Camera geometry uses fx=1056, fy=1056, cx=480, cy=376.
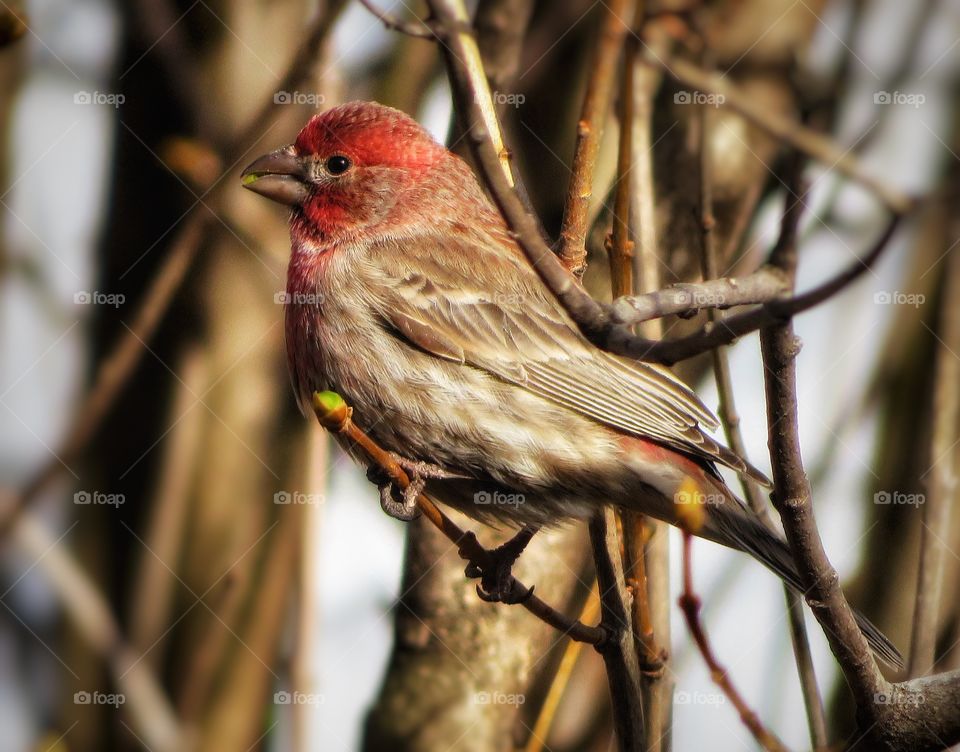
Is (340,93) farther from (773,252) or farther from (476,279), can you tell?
(773,252)

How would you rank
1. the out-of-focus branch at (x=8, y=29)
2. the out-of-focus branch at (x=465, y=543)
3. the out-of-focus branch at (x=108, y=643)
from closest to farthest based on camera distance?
the out-of-focus branch at (x=8, y=29)
the out-of-focus branch at (x=465, y=543)
the out-of-focus branch at (x=108, y=643)

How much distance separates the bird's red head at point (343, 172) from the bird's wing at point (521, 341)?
1.01 feet

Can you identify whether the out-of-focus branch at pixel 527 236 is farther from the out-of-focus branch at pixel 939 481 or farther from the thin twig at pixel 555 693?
the out-of-focus branch at pixel 939 481

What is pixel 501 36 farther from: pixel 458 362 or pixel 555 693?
pixel 555 693

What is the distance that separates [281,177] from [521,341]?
1.37m

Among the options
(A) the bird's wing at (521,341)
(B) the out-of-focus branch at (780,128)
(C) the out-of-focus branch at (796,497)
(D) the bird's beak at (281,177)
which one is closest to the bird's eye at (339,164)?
(D) the bird's beak at (281,177)

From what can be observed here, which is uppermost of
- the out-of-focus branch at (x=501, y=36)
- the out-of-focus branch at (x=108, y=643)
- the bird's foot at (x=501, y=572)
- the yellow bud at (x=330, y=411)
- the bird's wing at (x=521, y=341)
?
the out-of-focus branch at (x=501, y=36)

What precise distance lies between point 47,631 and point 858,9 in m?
5.56

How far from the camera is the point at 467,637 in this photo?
521cm

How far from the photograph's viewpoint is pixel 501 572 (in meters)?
4.33

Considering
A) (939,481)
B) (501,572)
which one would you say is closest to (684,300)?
(501,572)

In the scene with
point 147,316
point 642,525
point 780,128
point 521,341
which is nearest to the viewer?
point 780,128

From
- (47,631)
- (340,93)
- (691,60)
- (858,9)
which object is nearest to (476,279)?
(340,93)

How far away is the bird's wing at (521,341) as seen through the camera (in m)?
4.37
